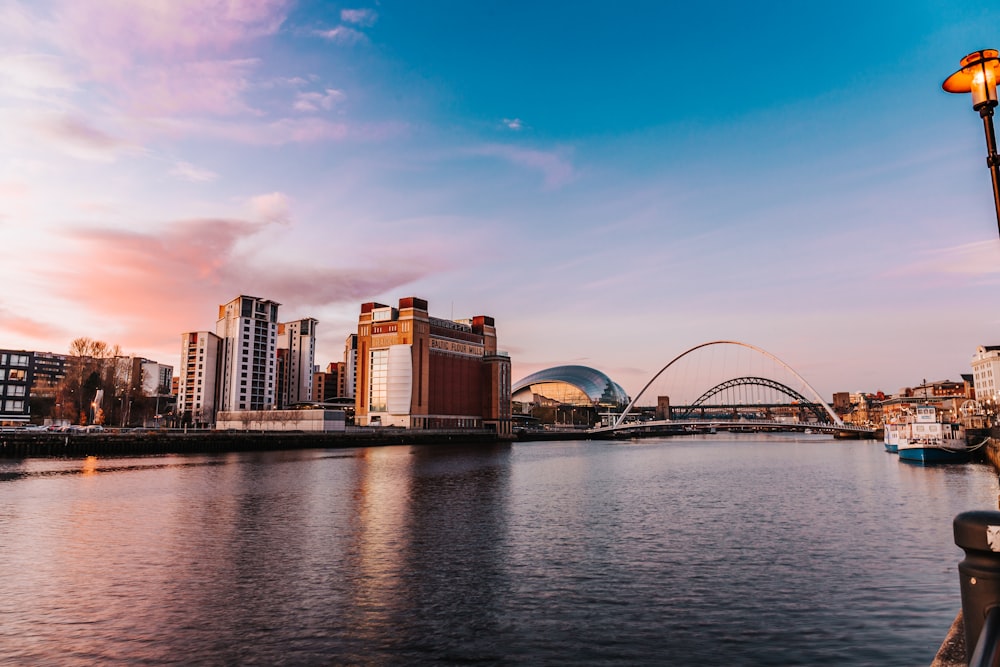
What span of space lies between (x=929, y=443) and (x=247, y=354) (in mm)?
165778

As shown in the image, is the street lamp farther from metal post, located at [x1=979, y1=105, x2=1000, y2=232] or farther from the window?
the window

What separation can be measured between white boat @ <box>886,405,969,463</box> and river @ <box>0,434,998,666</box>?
48.4m

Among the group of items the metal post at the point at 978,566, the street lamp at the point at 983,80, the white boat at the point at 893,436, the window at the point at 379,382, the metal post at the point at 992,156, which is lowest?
the white boat at the point at 893,436

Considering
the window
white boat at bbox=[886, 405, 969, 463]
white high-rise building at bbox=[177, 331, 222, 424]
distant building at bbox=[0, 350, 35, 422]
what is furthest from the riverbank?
white boat at bbox=[886, 405, 969, 463]

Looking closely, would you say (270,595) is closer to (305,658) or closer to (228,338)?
(305,658)

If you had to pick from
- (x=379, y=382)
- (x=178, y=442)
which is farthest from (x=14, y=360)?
(x=379, y=382)

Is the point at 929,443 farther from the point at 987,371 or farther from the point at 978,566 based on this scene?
the point at 987,371

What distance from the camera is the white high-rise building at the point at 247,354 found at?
184500mm

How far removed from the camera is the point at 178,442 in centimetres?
10631

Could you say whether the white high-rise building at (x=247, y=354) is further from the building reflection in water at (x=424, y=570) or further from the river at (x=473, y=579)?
the building reflection in water at (x=424, y=570)

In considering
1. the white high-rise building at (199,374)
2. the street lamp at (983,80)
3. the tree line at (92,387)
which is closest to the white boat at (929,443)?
the street lamp at (983,80)

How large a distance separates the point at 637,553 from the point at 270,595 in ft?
44.1

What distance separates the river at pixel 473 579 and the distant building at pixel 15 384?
112 metres

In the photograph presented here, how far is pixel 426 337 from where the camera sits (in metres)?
182
